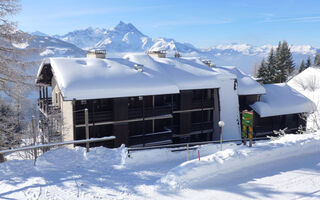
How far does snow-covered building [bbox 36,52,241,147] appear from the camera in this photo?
59.2ft

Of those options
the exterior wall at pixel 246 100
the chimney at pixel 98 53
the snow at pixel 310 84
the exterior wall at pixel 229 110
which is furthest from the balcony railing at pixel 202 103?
the snow at pixel 310 84

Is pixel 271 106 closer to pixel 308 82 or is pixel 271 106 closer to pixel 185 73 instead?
pixel 308 82

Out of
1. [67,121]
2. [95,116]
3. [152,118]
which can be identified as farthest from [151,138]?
[67,121]

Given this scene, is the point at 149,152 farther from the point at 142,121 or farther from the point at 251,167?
the point at 142,121

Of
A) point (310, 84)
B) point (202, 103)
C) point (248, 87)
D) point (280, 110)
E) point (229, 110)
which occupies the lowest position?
point (280, 110)

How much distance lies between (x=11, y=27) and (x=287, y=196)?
14.5 m

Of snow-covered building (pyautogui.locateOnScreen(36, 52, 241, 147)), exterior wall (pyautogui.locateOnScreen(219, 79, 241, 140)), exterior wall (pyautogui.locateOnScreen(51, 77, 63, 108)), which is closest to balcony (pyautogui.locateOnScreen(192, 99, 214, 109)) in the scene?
snow-covered building (pyautogui.locateOnScreen(36, 52, 241, 147))

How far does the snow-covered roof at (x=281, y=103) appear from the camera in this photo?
24703mm

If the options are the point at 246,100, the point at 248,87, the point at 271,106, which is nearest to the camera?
the point at 271,106

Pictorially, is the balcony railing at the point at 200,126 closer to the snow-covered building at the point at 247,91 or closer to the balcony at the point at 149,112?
the balcony at the point at 149,112

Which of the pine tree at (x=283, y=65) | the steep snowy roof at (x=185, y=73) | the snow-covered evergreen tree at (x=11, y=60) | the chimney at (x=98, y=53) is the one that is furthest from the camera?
the pine tree at (x=283, y=65)

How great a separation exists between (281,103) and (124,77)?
55.0 feet

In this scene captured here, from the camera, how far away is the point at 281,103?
25.8 meters

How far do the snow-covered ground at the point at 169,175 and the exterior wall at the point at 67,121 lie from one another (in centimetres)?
746
